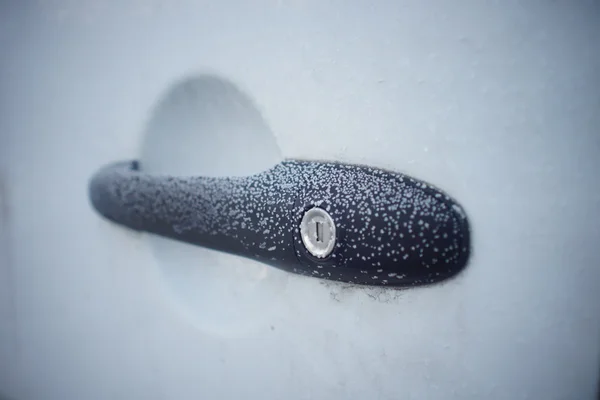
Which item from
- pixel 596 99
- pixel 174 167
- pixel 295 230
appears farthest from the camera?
pixel 174 167

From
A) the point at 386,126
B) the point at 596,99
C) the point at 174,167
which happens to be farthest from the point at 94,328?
the point at 596,99

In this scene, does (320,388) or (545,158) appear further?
(320,388)

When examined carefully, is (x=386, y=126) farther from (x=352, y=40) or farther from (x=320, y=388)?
(x=320, y=388)

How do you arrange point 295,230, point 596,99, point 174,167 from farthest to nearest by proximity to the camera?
point 174,167 → point 295,230 → point 596,99

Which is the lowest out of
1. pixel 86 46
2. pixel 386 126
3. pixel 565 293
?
pixel 565 293

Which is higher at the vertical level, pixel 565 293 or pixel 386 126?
pixel 386 126
